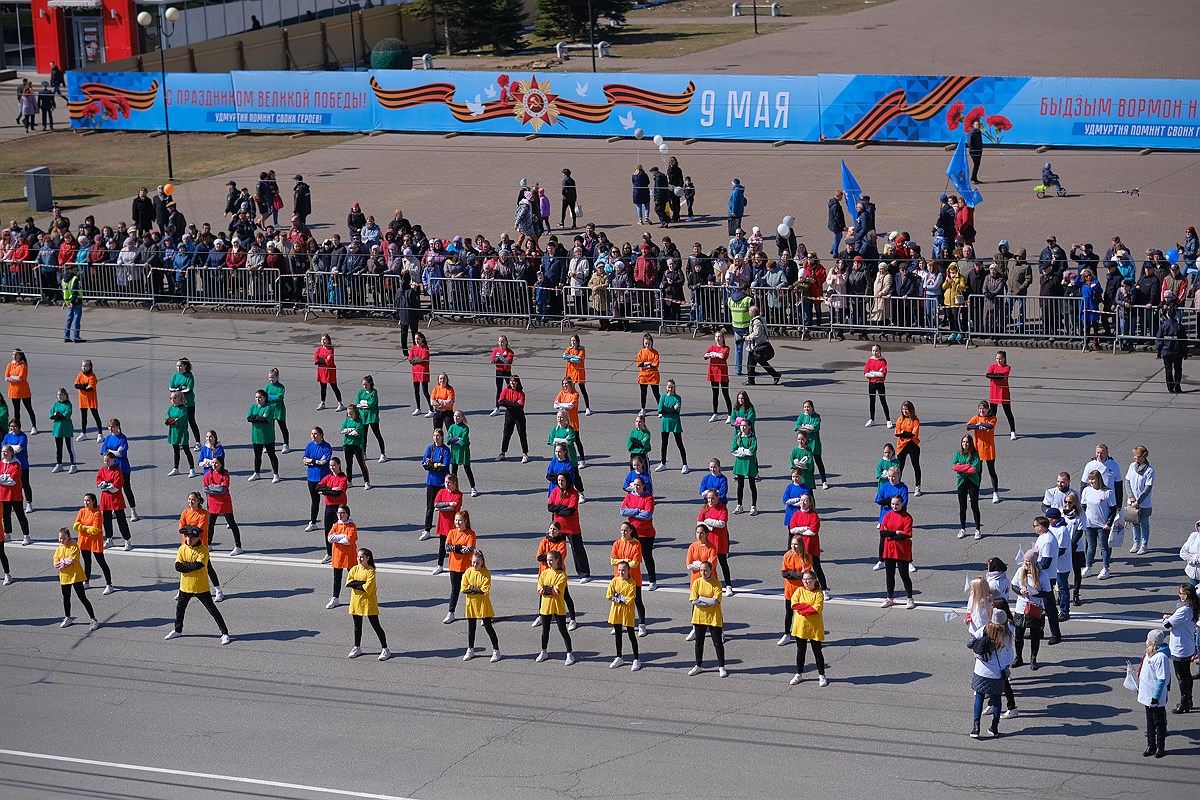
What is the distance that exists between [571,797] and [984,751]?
396cm

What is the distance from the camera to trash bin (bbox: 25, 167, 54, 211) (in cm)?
4409

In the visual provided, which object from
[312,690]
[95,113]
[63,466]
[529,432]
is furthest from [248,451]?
[95,113]

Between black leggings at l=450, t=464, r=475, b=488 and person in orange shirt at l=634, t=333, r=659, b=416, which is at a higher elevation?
person in orange shirt at l=634, t=333, r=659, b=416

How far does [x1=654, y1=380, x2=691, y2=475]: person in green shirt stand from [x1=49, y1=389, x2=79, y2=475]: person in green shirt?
9240 millimetres

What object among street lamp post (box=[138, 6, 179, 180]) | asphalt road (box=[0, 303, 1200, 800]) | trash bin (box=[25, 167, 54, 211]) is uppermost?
street lamp post (box=[138, 6, 179, 180])

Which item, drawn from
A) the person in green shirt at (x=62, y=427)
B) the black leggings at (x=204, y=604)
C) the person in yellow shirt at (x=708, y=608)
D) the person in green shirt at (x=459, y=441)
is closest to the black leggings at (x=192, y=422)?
the person in green shirt at (x=62, y=427)

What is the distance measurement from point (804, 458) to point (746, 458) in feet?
2.94

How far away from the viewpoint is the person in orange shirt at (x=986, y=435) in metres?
21.3

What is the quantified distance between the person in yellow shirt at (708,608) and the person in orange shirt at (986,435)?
232 inches

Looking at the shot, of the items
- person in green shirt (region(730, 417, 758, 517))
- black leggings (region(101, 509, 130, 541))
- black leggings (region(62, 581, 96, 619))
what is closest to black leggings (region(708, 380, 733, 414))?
person in green shirt (region(730, 417, 758, 517))

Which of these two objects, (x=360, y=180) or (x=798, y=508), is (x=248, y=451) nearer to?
(x=798, y=508)

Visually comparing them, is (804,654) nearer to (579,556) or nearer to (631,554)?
(631,554)

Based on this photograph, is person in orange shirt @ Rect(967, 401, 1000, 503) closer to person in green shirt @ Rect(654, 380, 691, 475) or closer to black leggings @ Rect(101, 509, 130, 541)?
person in green shirt @ Rect(654, 380, 691, 475)

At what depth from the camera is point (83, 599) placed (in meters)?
19.1
